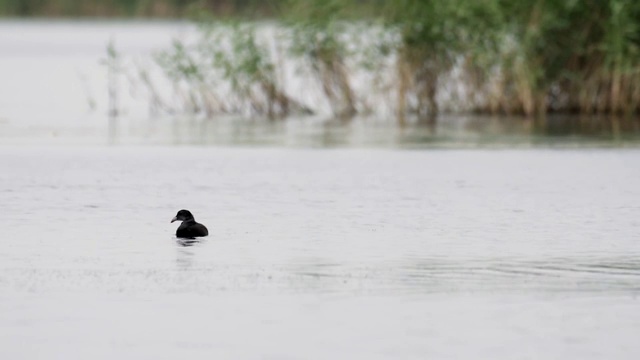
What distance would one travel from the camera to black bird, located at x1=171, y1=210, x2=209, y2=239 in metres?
12.4

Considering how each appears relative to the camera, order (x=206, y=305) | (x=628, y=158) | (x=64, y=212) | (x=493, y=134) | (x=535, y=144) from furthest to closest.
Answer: (x=493, y=134) → (x=535, y=144) → (x=628, y=158) → (x=64, y=212) → (x=206, y=305)

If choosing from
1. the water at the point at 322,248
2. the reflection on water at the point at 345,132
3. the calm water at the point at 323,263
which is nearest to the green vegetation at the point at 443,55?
the reflection on water at the point at 345,132

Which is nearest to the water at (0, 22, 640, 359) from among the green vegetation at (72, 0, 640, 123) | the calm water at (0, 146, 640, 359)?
the calm water at (0, 146, 640, 359)

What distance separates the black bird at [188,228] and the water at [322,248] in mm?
96

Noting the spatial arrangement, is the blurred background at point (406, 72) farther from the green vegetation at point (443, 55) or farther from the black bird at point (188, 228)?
the black bird at point (188, 228)

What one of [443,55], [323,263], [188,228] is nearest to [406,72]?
[443,55]

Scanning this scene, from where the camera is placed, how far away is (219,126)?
25.4 metres

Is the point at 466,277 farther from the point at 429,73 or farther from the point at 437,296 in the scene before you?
the point at 429,73

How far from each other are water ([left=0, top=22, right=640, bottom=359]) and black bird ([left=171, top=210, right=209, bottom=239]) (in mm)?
96

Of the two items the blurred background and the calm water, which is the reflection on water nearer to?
the blurred background

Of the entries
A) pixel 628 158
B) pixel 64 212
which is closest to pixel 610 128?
pixel 628 158

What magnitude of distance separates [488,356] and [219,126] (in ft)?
56.8

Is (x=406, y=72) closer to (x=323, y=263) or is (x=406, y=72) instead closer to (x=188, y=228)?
(x=188, y=228)

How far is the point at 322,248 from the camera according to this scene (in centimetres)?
1208
